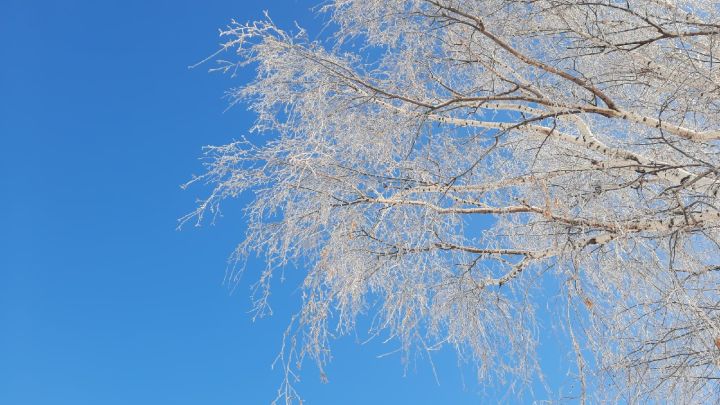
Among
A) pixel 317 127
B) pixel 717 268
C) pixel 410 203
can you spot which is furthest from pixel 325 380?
pixel 717 268

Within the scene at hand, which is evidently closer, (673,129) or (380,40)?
(673,129)

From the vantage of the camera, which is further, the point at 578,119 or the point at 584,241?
the point at 578,119

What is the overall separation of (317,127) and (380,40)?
75 centimetres

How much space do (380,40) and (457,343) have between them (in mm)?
1985

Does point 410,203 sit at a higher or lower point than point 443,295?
higher

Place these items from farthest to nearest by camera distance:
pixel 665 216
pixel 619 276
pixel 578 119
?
pixel 578 119, pixel 665 216, pixel 619 276

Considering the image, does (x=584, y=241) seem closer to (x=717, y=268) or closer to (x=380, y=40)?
(x=717, y=268)

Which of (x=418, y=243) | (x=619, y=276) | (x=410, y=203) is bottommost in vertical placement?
(x=619, y=276)

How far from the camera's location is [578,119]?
14.1ft

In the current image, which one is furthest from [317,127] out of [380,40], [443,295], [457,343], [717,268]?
[717,268]

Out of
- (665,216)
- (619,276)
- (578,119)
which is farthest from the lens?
(578,119)

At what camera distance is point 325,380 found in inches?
161

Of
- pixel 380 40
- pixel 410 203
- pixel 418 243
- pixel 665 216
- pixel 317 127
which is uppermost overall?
pixel 380 40

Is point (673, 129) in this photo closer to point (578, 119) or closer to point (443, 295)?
point (578, 119)
